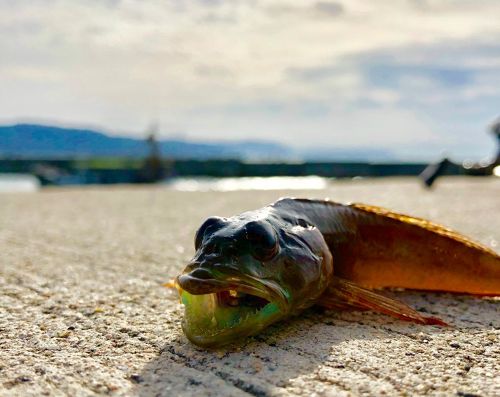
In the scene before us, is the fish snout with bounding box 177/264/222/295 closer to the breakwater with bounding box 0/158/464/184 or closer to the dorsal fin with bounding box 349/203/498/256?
the dorsal fin with bounding box 349/203/498/256

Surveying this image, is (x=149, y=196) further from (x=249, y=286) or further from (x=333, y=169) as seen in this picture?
(x=333, y=169)

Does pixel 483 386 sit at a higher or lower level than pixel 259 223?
lower

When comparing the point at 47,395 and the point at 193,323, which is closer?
the point at 47,395

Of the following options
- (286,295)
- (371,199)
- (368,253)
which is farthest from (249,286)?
(371,199)

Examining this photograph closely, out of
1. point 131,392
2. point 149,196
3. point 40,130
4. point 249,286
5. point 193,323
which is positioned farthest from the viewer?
point 149,196

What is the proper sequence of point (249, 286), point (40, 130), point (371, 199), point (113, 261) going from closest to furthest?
point (249, 286) → point (113, 261) → point (40, 130) → point (371, 199)

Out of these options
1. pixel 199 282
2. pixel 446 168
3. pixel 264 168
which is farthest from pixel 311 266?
pixel 264 168

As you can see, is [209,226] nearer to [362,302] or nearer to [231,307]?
[231,307]
